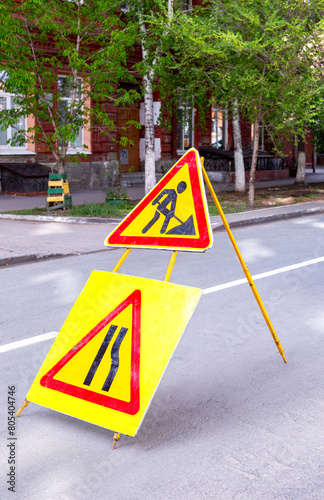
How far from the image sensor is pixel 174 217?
13.8 feet

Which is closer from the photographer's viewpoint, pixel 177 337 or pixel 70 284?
pixel 177 337

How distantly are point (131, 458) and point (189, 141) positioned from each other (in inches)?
992

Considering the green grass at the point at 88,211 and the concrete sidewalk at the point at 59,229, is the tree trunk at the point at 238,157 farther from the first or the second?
the green grass at the point at 88,211

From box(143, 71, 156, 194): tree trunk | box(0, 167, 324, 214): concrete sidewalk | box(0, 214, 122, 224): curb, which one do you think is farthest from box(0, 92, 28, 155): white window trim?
box(0, 214, 122, 224): curb

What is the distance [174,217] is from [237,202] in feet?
47.5

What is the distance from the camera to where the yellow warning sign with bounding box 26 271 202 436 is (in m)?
3.78

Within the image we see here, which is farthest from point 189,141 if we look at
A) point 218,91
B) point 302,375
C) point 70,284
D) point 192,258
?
point 302,375

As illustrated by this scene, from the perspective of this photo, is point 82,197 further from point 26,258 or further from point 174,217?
point 174,217

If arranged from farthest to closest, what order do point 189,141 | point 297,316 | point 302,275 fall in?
point 189,141 < point 302,275 < point 297,316

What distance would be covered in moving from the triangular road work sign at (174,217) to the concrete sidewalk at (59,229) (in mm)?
5663

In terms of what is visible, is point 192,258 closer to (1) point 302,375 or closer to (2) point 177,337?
(1) point 302,375

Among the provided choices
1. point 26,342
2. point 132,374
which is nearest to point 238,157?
point 26,342

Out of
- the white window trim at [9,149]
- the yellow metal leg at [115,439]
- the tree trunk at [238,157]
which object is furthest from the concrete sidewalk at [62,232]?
the white window trim at [9,149]

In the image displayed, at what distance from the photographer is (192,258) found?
9812 millimetres
